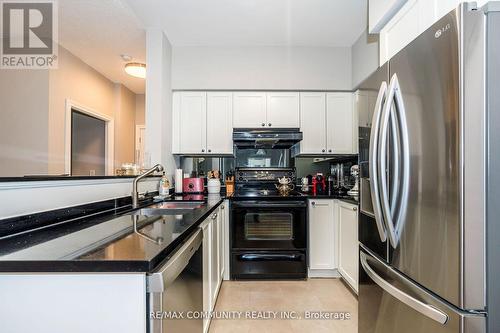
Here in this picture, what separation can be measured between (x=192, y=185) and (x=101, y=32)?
1866mm

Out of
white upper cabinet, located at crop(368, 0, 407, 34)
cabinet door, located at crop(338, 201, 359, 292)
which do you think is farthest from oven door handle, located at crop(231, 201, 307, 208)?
white upper cabinet, located at crop(368, 0, 407, 34)

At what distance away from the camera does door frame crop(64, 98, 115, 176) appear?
9.93 ft

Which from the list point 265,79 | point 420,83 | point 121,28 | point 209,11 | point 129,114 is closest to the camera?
point 420,83

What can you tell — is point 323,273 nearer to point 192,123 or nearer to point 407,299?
point 407,299

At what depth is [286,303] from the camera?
2154mm

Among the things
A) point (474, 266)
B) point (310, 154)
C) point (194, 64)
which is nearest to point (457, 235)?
point (474, 266)

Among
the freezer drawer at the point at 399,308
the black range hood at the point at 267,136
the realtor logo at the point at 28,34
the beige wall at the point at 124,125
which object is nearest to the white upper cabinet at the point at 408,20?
the freezer drawer at the point at 399,308

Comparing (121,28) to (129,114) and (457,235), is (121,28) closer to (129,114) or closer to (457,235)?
(129,114)

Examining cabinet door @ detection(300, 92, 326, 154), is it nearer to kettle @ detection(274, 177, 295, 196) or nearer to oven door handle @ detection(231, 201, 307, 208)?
kettle @ detection(274, 177, 295, 196)

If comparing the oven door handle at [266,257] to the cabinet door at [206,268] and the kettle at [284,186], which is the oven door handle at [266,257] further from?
the cabinet door at [206,268]

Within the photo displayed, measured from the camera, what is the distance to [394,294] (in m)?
1.11

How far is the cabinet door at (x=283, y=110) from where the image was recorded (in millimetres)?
2984

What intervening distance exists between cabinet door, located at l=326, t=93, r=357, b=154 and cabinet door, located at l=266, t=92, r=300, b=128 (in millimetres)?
382

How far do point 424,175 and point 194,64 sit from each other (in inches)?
107
